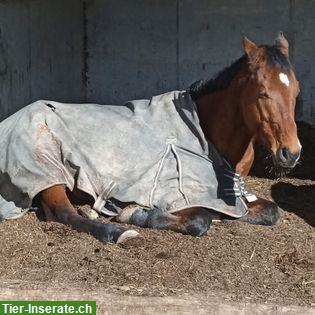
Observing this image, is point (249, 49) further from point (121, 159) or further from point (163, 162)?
point (121, 159)

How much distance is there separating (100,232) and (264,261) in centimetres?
101

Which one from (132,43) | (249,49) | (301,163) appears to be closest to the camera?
(249,49)

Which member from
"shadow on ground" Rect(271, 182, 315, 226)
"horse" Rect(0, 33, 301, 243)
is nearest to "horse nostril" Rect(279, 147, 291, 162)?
"horse" Rect(0, 33, 301, 243)

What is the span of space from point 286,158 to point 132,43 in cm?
377

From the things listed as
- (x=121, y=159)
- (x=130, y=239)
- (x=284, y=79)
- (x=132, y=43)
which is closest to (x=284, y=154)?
(x=284, y=79)

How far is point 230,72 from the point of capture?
18.5 feet

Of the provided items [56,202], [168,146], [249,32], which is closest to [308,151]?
[249,32]

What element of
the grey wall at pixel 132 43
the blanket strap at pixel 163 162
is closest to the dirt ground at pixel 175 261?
the blanket strap at pixel 163 162

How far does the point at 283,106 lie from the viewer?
523 cm

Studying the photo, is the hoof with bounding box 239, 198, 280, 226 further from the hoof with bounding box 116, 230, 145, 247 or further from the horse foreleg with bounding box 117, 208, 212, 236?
the hoof with bounding box 116, 230, 145, 247

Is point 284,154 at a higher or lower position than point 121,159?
higher

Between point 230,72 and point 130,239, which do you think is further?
point 230,72

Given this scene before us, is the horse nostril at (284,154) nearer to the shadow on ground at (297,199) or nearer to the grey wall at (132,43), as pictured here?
the shadow on ground at (297,199)

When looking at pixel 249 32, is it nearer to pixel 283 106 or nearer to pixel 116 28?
pixel 116 28
